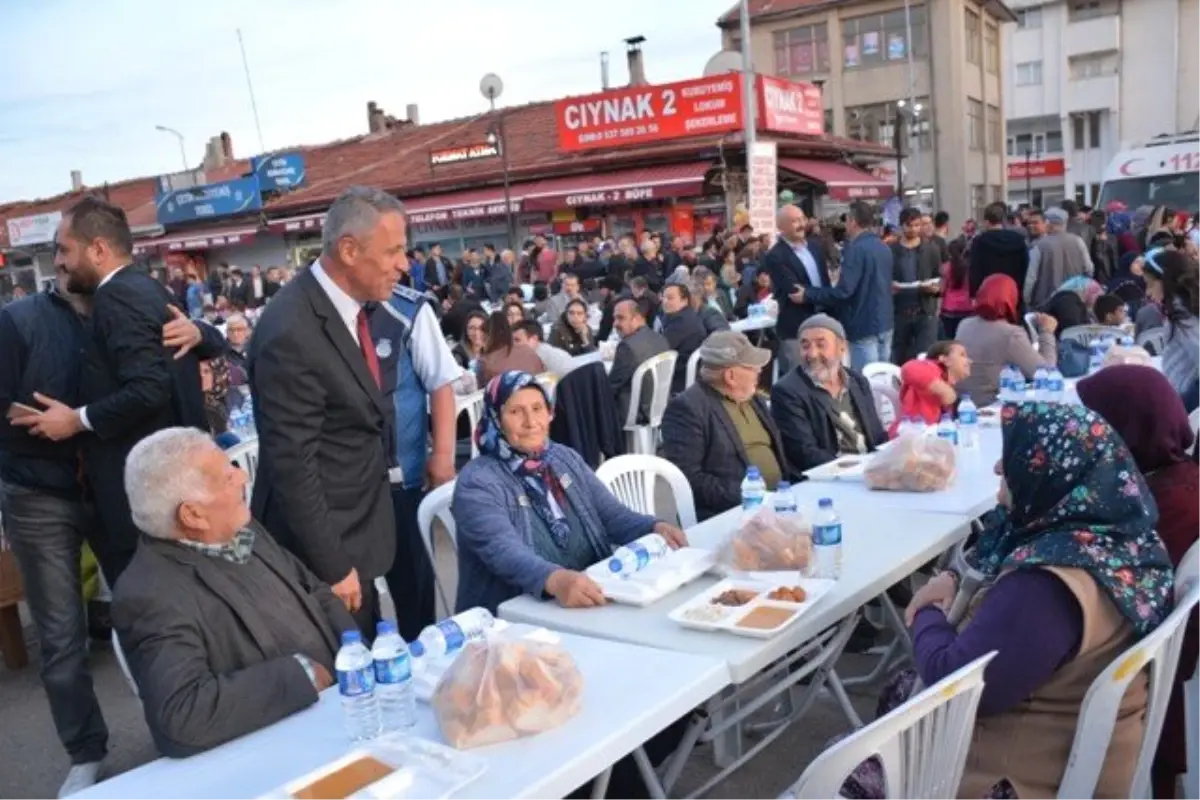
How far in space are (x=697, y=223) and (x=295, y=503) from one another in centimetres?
1732

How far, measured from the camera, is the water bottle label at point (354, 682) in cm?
191

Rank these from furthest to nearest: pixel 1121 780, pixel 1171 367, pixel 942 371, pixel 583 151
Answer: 1. pixel 583 151
2. pixel 942 371
3. pixel 1171 367
4. pixel 1121 780

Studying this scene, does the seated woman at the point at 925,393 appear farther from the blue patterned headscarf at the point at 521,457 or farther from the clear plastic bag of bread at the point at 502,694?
the clear plastic bag of bread at the point at 502,694

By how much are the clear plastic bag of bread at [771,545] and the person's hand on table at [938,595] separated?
406mm

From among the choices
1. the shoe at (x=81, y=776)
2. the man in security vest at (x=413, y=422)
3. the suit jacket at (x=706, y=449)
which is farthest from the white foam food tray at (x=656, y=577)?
the shoe at (x=81, y=776)

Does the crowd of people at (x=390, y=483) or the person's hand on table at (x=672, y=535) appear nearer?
the crowd of people at (x=390, y=483)

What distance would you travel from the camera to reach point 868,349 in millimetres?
7367

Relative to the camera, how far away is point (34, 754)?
3629mm

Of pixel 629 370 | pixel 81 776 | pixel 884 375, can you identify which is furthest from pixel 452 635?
pixel 629 370

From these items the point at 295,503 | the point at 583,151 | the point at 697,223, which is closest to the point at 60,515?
the point at 295,503

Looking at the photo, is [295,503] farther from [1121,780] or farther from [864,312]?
[864,312]

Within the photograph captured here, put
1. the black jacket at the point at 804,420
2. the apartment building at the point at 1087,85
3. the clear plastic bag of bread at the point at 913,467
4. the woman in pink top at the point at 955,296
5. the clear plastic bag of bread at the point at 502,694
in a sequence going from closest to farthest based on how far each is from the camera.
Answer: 1. the clear plastic bag of bread at the point at 502,694
2. the clear plastic bag of bread at the point at 913,467
3. the black jacket at the point at 804,420
4. the woman in pink top at the point at 955,296
5. the apartment building at the point at 1087,85

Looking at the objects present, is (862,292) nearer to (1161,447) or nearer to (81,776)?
(1161,447)

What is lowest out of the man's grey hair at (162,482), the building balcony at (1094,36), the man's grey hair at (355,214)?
the man's grey hair at (162,482)
